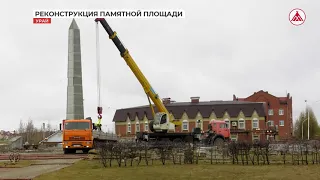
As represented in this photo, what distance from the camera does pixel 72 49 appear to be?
4619 cm

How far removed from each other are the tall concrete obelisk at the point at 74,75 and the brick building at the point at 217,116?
2196 centimetres

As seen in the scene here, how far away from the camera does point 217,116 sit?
68.5 meters

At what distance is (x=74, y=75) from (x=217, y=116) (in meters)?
29.8

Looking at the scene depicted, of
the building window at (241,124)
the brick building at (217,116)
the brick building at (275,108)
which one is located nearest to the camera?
the brick building at (217,116)

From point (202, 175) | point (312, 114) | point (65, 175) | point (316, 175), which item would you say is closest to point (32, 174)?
point (65, 175)

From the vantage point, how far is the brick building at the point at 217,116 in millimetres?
66250

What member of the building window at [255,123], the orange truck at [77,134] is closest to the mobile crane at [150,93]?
the orange truck at [77,134]

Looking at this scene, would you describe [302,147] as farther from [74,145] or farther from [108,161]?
[74,145]

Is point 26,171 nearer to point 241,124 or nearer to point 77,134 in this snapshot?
point 77,134

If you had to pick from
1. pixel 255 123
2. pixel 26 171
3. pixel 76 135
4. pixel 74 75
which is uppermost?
pixel 74 75

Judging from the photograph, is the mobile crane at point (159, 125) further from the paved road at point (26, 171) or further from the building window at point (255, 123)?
the building window at point (255, 123)

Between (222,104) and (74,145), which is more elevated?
(222,104)

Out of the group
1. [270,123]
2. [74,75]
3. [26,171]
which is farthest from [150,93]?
[270,123]

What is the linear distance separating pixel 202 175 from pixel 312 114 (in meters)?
79.0
